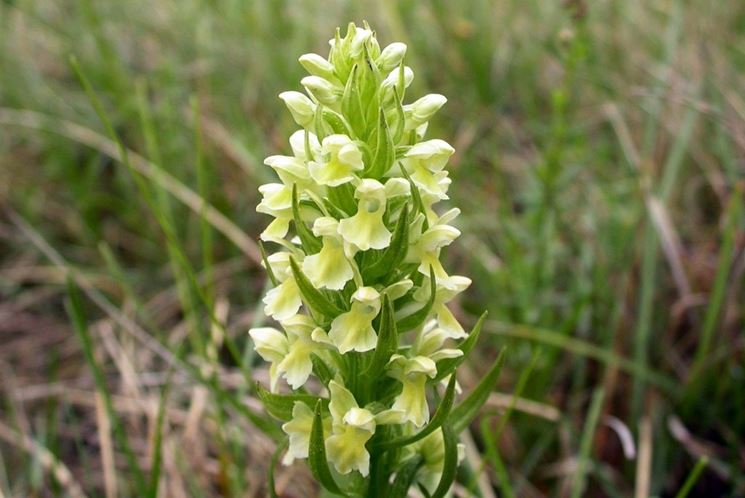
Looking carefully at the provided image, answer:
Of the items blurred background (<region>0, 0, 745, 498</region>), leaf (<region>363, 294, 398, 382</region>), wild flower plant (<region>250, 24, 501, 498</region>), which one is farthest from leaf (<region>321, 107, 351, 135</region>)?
blurred background (<region>0, 0, 745, 498</region>)

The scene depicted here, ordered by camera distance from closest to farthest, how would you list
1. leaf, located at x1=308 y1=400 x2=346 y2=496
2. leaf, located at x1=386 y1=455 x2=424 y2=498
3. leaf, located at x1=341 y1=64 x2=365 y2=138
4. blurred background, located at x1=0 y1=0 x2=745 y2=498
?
leaf, located at x1=308 y1=400 x2=346 y2=496, leaf, located at x1=341 y1=64 x2=365 y2=138, leaf, located at x1=386 y1=455 x2=424 y2=498, blurred background, located at x1=0 y1=0 x2=745 y2=498

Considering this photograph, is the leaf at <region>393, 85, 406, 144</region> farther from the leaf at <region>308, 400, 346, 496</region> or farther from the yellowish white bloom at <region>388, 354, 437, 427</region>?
the leaf at <region>308, 400, 346, 496</region>

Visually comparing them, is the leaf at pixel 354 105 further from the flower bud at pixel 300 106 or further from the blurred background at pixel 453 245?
the blurred background at pixel 453 245

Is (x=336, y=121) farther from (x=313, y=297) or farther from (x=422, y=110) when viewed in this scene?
(x=313, y=297)

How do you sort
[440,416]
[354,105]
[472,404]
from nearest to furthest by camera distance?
[440,416] → [354,105] → [472,404]

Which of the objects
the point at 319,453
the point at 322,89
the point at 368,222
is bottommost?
the point at 319,453

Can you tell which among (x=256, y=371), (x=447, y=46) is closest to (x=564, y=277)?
(x=256, y=371)

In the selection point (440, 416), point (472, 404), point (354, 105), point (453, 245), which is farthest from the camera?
point (453, 245)

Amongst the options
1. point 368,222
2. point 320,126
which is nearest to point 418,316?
point 368,222
